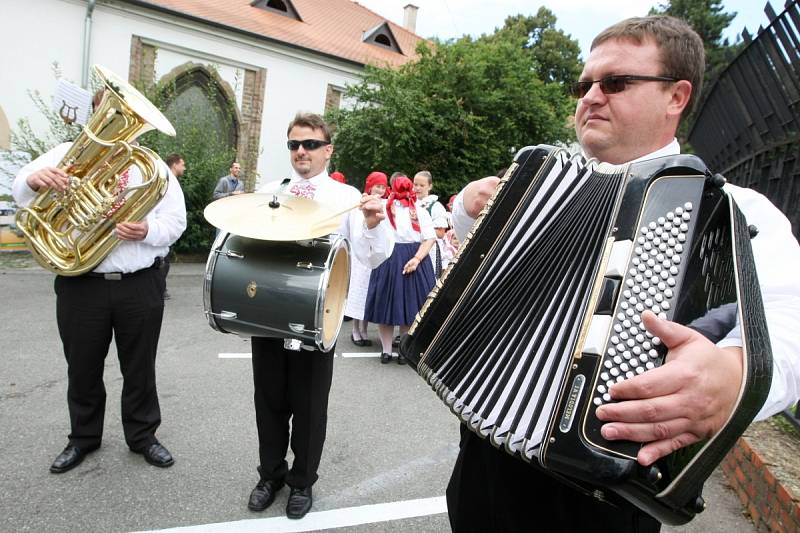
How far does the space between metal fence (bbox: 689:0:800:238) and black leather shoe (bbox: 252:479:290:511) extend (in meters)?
3.58

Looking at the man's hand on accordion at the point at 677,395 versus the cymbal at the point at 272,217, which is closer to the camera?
the man's hand on accordion at the point at 677,395

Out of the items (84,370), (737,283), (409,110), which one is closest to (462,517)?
(737,283)

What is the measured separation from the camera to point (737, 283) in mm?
1060

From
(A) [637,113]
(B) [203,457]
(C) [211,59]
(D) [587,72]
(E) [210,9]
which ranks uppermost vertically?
(E) [210,9]

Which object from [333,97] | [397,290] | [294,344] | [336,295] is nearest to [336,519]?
[294,344]

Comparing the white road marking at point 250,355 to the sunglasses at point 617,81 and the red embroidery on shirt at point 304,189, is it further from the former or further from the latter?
the sunglasses at point 617,81

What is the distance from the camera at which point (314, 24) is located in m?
19.5

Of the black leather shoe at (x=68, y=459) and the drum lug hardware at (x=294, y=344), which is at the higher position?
the drum lug hardware at (x=294, y=344)

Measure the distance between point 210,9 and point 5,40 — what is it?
555cm

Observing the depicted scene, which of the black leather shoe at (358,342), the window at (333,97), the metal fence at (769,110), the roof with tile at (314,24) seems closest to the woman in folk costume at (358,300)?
the black leather shoe at (358,342)

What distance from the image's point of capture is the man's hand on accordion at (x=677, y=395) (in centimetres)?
101

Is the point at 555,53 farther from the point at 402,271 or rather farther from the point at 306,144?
the point at 306,144

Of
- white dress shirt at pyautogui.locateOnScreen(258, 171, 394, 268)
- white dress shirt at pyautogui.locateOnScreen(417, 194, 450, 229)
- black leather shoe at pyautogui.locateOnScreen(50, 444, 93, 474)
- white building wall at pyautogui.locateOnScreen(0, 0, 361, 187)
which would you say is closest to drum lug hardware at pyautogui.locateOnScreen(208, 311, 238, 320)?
white dress shirt at pyautogui.locateOnScreen(258, 171, 394, 268)

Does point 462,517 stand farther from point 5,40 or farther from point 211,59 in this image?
point 211,59
